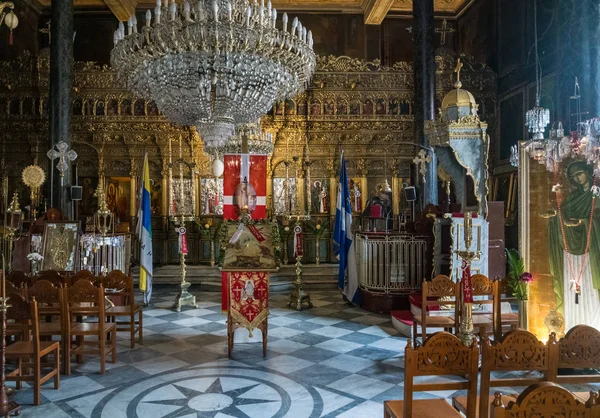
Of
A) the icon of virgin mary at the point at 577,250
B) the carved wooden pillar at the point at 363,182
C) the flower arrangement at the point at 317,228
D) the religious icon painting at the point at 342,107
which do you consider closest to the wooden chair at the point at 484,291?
the icon of virgin mary at the point at 577,250

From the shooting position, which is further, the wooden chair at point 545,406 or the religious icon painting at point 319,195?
the religious icon painting at point 319,195

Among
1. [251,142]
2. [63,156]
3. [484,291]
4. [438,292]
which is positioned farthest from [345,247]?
[63,156]

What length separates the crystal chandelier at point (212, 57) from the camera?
193 inches

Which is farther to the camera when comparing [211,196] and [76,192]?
[211,196]

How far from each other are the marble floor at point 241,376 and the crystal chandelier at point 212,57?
3073mm

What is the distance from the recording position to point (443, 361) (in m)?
2.60

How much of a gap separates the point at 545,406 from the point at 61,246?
292 inches

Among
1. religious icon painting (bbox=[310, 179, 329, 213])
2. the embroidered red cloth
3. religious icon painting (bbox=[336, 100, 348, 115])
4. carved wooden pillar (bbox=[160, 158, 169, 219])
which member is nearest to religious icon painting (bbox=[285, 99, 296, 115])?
religious icon painting (bbox=[336, 100, 348, 115])

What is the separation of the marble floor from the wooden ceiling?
10.1 m

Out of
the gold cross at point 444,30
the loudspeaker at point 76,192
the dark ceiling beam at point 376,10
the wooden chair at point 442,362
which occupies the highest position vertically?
the dark ceiling beam at point 376,10

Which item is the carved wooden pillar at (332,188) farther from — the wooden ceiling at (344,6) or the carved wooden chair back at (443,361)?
the carved wooden chair back at (443,361)

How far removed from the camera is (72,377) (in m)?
4.68

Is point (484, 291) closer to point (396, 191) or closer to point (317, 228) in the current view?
point (317, 228)

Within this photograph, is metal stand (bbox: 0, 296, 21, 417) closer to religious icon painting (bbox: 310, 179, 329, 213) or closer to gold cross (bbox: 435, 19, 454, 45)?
religious icon painting (bbox: 310, 179, 329, 213)
